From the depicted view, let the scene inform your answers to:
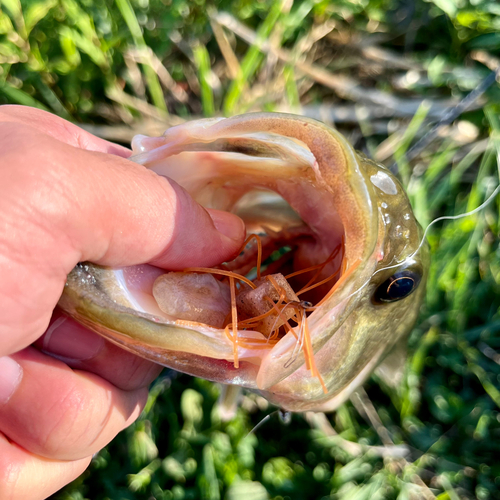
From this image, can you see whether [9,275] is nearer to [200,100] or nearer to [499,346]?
[200,100]

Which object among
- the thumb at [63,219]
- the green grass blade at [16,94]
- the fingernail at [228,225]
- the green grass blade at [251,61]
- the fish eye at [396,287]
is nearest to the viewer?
the thumb at [63,219]

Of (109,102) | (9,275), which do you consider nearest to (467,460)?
(9,275)

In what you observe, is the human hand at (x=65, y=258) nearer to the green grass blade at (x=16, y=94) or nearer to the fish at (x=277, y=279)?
the fish at (x=277, y=279)

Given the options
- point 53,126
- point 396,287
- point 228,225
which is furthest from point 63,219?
point 396,287

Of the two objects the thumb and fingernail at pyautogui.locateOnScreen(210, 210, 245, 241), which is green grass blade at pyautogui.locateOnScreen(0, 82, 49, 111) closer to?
the thumb

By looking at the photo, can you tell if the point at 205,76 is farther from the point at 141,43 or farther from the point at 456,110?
the point at 456,110

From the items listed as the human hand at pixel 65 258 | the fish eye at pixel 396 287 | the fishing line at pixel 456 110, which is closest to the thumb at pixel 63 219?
the human hand at pixel 65 258
